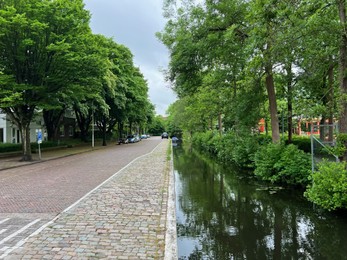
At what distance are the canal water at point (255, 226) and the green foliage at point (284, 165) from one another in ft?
2.06

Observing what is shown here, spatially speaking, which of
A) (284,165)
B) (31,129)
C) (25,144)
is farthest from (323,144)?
(31,129)

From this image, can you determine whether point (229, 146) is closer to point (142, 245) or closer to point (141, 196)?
point (141, 196)

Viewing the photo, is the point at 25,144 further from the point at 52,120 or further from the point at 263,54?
the point at 263,54

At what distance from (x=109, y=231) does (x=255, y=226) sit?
4225 millimetres

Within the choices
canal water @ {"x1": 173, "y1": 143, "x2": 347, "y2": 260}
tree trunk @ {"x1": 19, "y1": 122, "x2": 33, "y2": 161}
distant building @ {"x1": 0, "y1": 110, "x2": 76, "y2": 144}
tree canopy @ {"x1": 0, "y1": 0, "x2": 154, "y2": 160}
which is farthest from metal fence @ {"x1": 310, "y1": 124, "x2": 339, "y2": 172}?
distant building @ {"x1": 0, "y1": 110, "x2": 76, "y2": 144}

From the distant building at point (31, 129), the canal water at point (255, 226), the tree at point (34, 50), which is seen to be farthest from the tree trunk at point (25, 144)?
the canal water at point (255, 226)

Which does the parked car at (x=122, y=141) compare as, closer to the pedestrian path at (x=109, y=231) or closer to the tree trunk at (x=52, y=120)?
the tree trunk at (x=52, y=120)

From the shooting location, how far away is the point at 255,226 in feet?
28.2

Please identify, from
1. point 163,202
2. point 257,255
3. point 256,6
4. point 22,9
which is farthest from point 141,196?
point 22,9

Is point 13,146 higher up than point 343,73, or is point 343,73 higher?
point 343,73

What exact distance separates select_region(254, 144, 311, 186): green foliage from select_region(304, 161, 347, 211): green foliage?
290 centimetres

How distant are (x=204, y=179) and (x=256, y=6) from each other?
961cm

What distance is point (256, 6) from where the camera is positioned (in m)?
11.0

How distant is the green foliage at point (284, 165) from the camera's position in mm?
12623
